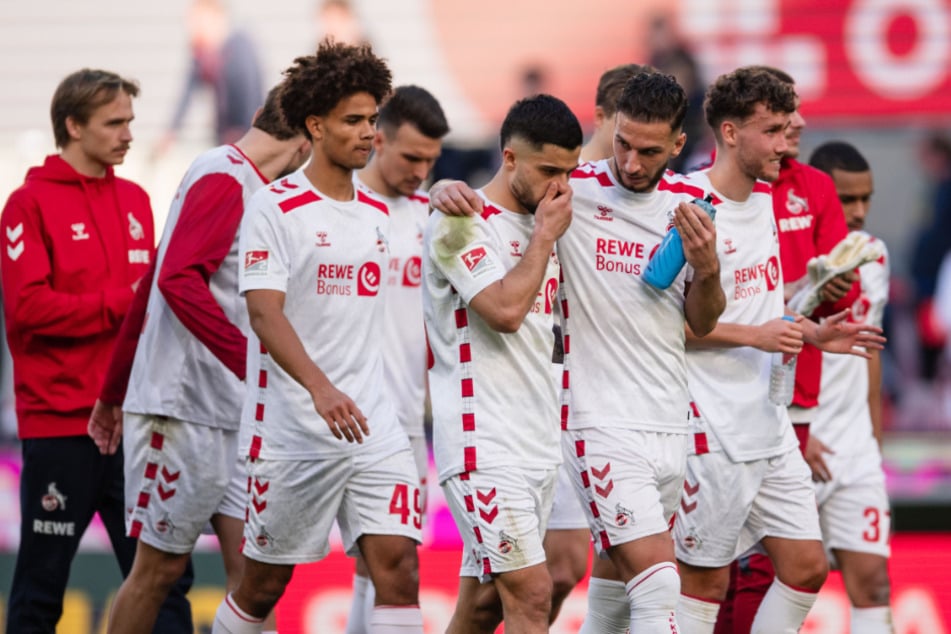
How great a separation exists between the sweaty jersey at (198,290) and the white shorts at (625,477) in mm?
1447

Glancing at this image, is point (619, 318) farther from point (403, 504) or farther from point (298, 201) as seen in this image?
point (298, 201)

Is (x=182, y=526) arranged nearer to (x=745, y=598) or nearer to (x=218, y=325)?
(x=218, y=325)

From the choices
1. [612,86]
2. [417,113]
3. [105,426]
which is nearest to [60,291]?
[105,426]

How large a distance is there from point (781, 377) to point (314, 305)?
185 centimetres

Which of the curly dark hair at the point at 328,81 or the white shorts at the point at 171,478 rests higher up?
the curly dark hair at the point at 328,81

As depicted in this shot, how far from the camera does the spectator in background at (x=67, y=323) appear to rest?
6.30 meters

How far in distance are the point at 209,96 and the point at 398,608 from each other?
8.51 metres

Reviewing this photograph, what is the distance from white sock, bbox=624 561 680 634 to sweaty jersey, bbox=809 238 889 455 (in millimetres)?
2085

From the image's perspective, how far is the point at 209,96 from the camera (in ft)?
43.3

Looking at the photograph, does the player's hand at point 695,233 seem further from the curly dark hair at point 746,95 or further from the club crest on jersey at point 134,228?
the club crest on jersey at point 134,228

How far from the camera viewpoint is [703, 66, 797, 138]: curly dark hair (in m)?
5.95

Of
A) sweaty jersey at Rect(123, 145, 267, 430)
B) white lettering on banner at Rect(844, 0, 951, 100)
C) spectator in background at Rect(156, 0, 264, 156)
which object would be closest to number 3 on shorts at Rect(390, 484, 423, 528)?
sweaty jersey at Rect(123, 145, 267, 430)

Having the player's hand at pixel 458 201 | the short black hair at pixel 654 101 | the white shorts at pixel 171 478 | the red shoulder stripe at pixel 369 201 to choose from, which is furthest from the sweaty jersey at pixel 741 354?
the white shorts at pixel 171 478

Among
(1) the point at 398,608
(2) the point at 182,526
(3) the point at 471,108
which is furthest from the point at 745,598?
(3) the point at 471,108
